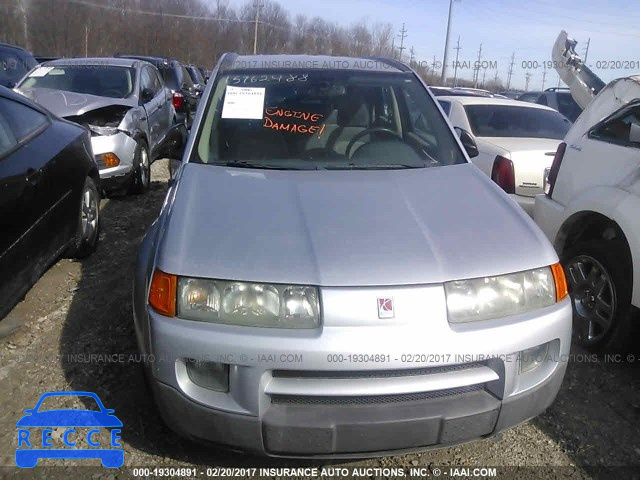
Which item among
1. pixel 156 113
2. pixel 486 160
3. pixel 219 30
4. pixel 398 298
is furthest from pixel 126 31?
pixel 398 298

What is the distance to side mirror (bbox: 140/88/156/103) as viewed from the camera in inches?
291

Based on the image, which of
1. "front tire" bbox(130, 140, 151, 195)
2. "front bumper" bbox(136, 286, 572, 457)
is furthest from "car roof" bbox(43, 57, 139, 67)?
"front bumper" bbox(136, 286, 572, 457)

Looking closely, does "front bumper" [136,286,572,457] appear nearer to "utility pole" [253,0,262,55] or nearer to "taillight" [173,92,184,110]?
"taillight" [173,92,184,110]

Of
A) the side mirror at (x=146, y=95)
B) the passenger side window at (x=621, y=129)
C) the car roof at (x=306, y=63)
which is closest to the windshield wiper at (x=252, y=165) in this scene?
the car roof at (x=306, y=63)

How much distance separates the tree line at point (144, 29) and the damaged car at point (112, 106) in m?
28.7

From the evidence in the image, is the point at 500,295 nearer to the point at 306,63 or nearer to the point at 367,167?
the point at 367,167

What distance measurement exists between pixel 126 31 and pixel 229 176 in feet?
149

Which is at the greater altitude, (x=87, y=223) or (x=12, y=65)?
(x=12, y=65)

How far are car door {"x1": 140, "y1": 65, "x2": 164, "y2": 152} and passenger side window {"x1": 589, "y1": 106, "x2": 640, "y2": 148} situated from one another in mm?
5581

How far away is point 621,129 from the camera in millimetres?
3570

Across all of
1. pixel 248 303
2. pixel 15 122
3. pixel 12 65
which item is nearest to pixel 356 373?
pixel 248 303

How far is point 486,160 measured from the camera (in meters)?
5.38

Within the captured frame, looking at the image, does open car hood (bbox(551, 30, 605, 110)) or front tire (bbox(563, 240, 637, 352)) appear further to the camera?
open car hood (bbox(551, 30, 605, 110))

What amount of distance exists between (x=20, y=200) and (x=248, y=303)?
2.04 metres
